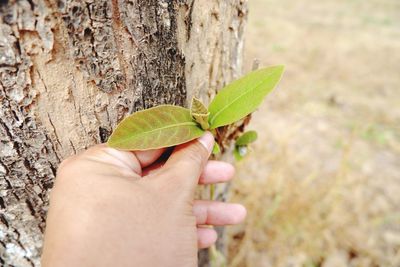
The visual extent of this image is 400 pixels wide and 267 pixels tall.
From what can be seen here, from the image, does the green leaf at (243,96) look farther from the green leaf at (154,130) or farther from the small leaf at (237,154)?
the small leaf at (237,154)

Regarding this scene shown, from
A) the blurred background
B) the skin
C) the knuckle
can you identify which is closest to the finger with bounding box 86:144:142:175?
the skin

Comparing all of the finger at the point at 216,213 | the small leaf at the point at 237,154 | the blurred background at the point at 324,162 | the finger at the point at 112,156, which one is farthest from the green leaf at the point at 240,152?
the blurred background at the point at 324,162

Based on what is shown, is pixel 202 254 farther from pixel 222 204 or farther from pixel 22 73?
pixel 22 73

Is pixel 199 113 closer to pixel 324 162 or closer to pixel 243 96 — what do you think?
pixel 243 96

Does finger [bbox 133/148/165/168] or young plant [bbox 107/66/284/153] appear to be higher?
young plant [bbox 107/66/284/153]

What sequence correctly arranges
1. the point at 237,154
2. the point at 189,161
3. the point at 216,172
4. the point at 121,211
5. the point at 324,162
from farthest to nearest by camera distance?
the point at 324,162, the point at 237,154, the point at 216,172, the point at 189,161, the point at 121,211

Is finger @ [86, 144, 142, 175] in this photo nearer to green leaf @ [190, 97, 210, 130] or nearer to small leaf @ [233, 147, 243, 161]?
green leaf @ [190, 97, 210, 130]

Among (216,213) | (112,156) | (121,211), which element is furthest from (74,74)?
(216,213)
